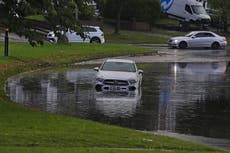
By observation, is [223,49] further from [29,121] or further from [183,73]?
[29,121]

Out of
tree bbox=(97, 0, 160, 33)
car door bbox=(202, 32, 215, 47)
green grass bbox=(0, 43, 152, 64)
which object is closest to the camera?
green grass bbox=(0, 43, 152, 64)

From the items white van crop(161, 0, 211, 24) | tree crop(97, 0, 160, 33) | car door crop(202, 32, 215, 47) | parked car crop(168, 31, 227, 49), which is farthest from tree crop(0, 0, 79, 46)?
white van crop(161, 0, 211, 24)

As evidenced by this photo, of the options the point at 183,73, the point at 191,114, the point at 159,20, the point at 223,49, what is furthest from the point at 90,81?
the point at 159,20

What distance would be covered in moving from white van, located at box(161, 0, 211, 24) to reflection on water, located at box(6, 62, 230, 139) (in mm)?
Answer: 41803

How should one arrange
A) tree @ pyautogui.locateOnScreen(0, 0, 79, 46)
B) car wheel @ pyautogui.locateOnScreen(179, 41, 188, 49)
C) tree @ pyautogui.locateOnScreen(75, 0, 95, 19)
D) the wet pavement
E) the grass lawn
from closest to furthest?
the grass lawn → tree @ pyautogui.locateOnScreen(0, 0, 79, 46) → tree @ pyautogui.locateOnScreen(75, 0, 95, 19) → the wet pavement → car wheel @ pyautogui.locateOnScreen(179, 41, 188, 49)

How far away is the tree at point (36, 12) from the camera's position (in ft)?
54.5

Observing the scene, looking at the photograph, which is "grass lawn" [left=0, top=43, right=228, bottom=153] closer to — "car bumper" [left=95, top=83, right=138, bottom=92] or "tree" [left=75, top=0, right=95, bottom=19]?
"tree" [left=75, top=0, right=95, bottom=19]

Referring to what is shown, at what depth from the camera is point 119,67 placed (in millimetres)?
26062

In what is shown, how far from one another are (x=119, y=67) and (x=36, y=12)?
10129 mm

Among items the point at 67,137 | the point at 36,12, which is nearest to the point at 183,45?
the point at 36,12

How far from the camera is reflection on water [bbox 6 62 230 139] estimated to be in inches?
690

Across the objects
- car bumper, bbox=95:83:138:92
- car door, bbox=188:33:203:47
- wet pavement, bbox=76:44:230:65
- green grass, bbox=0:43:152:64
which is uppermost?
car door, bbox=188:33:203:47

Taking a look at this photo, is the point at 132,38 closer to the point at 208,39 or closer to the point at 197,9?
the point at 208,39

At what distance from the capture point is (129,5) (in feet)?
238
